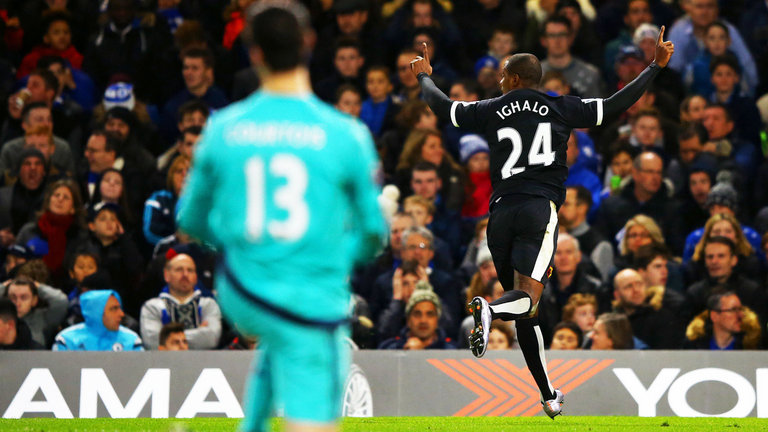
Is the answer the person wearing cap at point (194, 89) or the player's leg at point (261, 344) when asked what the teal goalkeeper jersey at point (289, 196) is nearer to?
the player's leg at point (261, 344)

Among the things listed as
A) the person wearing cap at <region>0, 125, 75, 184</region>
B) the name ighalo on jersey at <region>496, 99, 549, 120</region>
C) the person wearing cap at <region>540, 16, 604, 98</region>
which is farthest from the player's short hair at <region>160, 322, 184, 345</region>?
the person wearing cap at <region>540, 16, 604, 98</region>

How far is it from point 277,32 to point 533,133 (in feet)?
14.6

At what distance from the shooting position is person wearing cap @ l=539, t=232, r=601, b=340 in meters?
12.8

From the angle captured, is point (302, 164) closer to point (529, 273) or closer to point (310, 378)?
point (310, 378)

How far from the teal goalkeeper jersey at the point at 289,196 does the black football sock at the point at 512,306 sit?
3.79m

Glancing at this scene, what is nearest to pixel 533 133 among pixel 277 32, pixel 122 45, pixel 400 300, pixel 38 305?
pixel 400 300

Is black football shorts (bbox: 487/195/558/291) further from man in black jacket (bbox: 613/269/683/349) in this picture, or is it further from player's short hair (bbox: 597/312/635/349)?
man in black jacket (bbox: 613/269/683/349)

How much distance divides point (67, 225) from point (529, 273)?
6742 mm

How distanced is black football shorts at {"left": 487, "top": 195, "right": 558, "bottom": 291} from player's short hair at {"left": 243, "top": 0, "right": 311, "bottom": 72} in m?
4.33

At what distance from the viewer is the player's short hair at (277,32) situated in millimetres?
4723

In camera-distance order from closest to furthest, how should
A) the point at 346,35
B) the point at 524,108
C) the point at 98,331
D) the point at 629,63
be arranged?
the point at 524,108
the point at 98,331
the point at 629,63
the point at 346,35

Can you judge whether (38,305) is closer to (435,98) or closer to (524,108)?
(435,98)

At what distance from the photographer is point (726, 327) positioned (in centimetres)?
1185

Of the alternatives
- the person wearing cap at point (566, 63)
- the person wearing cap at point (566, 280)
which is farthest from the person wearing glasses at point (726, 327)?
the person wearing cap at point (566, 63)
